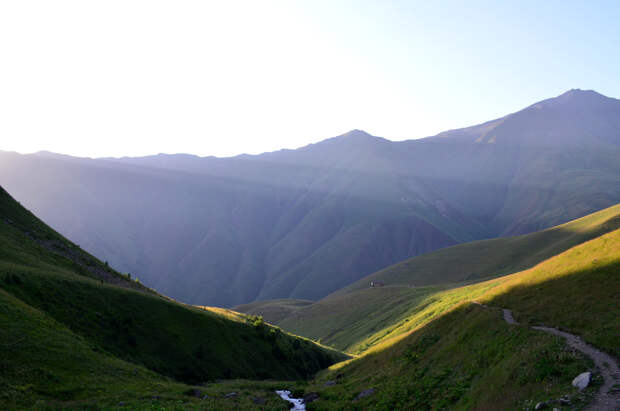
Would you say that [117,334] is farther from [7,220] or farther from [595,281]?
[595,281]

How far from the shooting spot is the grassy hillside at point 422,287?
94.6 m

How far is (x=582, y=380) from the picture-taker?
16.8 meters

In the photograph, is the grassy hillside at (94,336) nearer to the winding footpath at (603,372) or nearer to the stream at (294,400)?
the stream at (294,400)

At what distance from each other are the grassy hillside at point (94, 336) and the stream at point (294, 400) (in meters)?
7.61

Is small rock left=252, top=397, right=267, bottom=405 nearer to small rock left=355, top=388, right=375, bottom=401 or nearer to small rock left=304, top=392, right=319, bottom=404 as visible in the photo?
small rock left=304, top=392, right=319, bottom=404

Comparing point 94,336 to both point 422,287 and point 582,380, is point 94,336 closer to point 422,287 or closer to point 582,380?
point 582,380

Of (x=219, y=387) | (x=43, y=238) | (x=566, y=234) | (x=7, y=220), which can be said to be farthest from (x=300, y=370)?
(x=566, y=234)

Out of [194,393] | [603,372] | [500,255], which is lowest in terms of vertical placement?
[500,255]

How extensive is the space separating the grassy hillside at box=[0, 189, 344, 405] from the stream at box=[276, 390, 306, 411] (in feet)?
25.0

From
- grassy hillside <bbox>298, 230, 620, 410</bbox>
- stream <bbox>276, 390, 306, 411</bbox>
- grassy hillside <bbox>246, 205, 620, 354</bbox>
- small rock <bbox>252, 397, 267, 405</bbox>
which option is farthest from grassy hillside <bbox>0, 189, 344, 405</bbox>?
grassy hillside <bbox>246, 205, 620, 354</bbox>

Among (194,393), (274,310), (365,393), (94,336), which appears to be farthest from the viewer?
(274,310)

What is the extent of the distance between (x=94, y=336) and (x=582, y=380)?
35.8m

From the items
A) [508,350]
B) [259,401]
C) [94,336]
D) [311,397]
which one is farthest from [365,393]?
[94,336]

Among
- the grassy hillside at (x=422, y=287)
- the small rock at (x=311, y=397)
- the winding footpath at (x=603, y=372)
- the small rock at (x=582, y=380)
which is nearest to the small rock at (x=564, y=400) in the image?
the winding footpath at (x=603, y=372)
